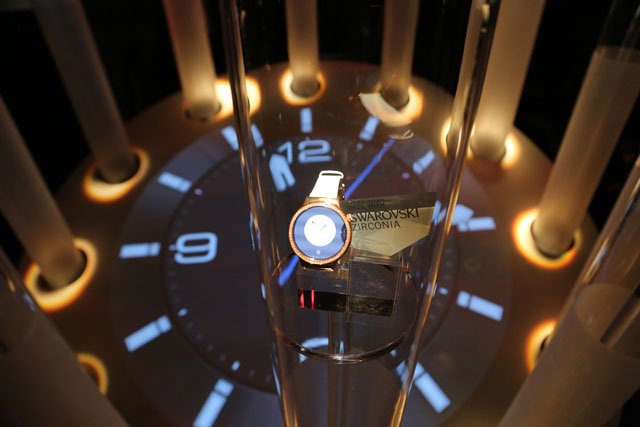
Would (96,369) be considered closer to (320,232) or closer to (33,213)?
(33,213)

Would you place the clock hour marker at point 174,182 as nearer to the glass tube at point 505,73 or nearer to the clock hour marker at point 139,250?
the clock hour marker at point 139,250

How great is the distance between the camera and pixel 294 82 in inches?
59.7

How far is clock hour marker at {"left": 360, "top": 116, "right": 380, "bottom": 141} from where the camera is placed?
3.73 ft

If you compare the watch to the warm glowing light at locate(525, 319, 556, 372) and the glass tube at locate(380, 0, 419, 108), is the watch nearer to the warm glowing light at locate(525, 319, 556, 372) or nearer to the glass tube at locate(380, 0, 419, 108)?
the glass tube at locate(380, 0, 419, 108)

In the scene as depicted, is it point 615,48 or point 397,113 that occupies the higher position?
point 615,48

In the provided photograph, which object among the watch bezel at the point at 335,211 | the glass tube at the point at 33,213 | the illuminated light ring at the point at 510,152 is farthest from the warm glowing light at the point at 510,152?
the glass tube at the point at 33,213

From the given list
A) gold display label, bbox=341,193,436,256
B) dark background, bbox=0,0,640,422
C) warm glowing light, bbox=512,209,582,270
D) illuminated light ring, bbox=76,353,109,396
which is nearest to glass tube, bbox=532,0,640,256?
warm glowing light, bbox=512,209,582,270

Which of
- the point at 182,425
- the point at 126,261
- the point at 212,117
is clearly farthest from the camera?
the point at 212,117

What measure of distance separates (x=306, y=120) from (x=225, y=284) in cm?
50

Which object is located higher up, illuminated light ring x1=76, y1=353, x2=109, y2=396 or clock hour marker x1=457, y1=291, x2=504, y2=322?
clock hour marker x1=457, y1=291, x2=504, y2=322

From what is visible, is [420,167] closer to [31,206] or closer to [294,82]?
[294,82]

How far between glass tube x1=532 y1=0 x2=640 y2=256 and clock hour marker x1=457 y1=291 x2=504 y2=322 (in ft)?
0.81

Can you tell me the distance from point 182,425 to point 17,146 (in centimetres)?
74

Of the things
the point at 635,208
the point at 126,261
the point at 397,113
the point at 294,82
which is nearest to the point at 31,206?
the point at 126,261
